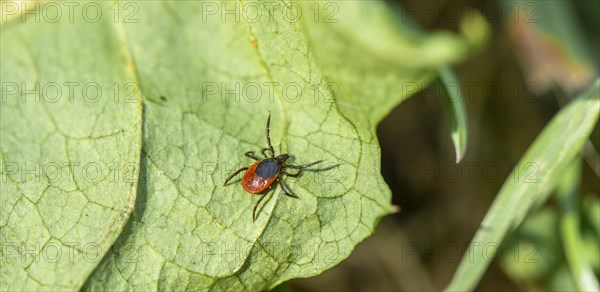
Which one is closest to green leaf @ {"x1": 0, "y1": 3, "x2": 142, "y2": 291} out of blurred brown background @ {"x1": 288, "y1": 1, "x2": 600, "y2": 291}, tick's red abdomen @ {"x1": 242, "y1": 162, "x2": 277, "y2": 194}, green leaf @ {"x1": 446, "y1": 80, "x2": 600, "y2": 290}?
tick's red abdomen @ {"x1": 242, "y1": 162, "x2": 277, "y2": 194}

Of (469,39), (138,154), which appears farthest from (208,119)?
(469,39)

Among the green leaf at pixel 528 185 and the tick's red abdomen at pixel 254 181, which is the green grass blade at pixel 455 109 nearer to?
the green leaf at pixel 528 185

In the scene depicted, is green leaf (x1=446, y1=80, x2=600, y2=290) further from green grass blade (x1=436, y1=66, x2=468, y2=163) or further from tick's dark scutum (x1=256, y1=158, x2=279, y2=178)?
tick's dark scutum (x1=256, y1=158, x2=279, y2=178)

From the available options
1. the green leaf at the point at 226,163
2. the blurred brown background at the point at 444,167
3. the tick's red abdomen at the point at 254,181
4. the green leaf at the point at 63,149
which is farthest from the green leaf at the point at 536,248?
the green leaf at the point at 63,149

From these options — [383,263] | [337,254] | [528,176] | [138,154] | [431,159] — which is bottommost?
[383,263]

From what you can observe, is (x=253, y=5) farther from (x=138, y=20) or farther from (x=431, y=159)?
(x=431, y=159)

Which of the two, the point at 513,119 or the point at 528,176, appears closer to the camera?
the point at 528,176

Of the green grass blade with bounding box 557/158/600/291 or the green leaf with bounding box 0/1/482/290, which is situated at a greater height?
the green leaf with bounding box 0/1/482/290

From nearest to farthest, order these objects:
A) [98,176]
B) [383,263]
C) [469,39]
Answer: [469,39], [98,176], [383,263]
